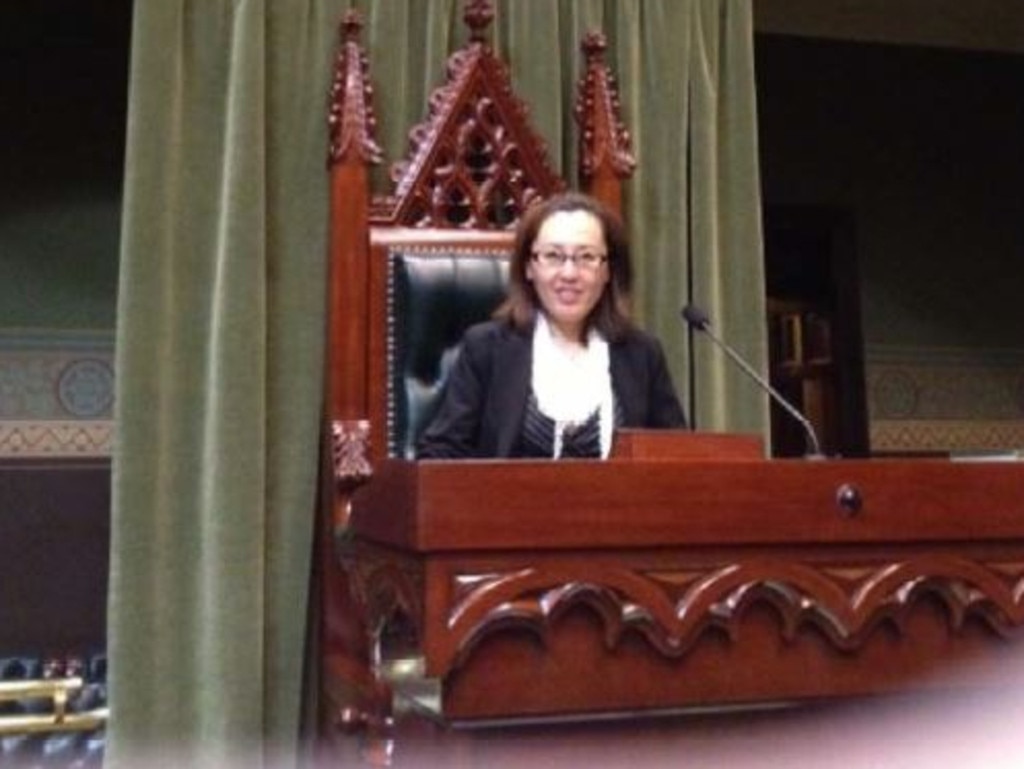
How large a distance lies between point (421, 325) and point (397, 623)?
819 mm

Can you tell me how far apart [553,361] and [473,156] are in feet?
1.93

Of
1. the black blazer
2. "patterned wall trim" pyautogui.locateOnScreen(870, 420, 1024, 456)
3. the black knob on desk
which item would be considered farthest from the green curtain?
"patterned wall trim" pyautogui.locateOnScreen(870, 420, 1024, 456)

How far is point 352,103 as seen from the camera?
238 cm

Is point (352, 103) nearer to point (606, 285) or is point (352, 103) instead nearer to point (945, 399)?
point (606, 285)

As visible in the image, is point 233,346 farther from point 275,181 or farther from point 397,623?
point 397,623

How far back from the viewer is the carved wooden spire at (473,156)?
7.91 feet

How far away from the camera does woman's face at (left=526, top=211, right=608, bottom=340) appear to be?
210 centimetres

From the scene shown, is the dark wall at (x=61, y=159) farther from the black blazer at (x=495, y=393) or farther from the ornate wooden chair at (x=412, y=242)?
the black blazer at (x=495, y=393)

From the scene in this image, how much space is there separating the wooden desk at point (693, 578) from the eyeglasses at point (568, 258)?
0.69 metres

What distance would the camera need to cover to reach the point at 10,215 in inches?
149

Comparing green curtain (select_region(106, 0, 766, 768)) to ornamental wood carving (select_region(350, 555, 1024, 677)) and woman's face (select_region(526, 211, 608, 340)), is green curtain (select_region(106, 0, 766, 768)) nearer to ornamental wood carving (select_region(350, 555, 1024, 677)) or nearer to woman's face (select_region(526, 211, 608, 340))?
woman's face (select_region(526, 211, 608, 340))

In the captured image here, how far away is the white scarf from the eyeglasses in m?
0.11

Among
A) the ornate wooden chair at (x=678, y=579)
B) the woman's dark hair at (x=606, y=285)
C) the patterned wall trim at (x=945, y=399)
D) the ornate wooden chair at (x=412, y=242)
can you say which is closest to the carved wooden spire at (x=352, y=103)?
the ornate wooden chair at (x=412, y=242)

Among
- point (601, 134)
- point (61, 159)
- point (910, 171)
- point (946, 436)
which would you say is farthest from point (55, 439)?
point (910, 171)
